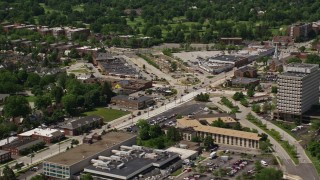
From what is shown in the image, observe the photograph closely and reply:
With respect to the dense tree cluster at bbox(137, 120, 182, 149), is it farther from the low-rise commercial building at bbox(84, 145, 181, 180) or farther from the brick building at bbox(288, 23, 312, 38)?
the brick building at bbox(288, 23, 312, 38)

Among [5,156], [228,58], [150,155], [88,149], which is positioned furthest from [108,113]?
[228,58]

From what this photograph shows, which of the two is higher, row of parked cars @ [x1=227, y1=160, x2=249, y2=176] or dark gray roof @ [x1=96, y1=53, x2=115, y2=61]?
dark gray roof @ [x1=96, y1=53, x2=115, y2=61]

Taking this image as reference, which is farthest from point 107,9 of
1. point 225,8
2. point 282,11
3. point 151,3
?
point 282,11

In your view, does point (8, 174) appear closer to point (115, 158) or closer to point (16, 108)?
point (115, 158)

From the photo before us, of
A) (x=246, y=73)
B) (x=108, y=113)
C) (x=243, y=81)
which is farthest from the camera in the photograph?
(x=246, y=73)

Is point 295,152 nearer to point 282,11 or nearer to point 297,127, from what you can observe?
point 297,127

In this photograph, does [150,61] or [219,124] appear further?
[150,61]

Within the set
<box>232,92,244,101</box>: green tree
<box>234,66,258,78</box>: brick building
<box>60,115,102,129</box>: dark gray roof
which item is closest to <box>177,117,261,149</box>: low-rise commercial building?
<box>60,115,102,129</box>: dark gray roof

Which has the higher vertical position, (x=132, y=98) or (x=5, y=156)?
(x=132, y=98)
